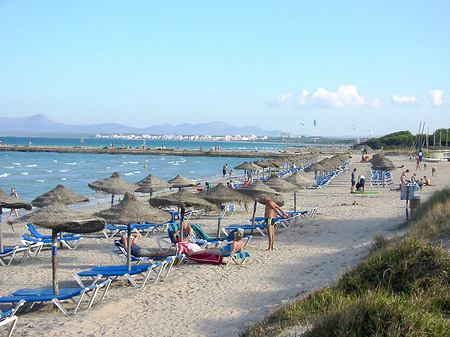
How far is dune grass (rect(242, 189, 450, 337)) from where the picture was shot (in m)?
3.97

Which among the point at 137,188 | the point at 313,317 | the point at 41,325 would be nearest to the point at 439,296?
the point at 313,317

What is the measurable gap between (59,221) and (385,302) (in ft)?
15.0

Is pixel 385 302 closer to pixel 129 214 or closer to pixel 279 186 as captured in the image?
pixel 129 214

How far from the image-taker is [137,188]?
46.3 feet

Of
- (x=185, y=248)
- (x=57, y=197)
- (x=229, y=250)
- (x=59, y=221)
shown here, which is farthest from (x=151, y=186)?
(x=59, y=221)

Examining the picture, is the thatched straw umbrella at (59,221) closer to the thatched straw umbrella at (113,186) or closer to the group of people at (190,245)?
the group of people at (190,245)

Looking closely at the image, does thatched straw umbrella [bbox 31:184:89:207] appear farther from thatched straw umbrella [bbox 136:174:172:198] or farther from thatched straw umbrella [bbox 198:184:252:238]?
thatched straw umbrella [bbox 198:184:252:238]

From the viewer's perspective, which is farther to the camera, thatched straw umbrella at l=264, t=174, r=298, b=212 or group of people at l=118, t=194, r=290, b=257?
thatched straw umbrella at l=264, t=174, r=298, b=212

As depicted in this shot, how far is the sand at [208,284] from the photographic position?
5875 millimetres

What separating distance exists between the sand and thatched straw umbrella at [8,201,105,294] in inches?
32.5

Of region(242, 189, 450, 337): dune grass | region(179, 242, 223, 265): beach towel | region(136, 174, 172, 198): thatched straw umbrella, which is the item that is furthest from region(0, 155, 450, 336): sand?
region(136, 174, 172, 198): thatched straw umbrella

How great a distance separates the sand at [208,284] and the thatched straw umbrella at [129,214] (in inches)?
41.0

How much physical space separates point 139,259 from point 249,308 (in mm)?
3031

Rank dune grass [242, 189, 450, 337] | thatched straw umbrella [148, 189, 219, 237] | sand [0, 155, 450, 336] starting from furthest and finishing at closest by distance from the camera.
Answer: thatched straw umbrella [148, 189, 219, 237], sand [0, 155, 450, 336], dune grass [242, 189, 450, 337]
